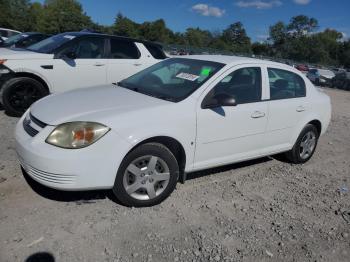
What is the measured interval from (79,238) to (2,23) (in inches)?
2734

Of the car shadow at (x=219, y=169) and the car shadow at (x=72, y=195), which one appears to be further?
the car shadow at (x=219, y=169)

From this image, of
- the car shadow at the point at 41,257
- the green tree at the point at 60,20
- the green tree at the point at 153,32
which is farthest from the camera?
the green tree at the point at 153,32

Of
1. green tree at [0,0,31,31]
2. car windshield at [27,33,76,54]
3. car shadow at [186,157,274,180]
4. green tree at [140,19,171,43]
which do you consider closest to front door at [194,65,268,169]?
car shadow at [186,157,274,180]

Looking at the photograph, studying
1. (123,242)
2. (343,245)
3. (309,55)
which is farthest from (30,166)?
(309,55)

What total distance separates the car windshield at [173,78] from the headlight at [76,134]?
0.99 m

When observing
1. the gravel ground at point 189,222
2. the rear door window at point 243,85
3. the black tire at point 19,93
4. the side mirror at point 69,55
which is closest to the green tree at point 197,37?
the side mirror at point 69,55

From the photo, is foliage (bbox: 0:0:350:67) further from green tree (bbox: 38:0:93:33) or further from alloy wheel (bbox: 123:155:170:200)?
alloy wheel (bbox: 123:155:170:200)

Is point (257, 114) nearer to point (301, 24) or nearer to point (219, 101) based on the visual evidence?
point (219, 101)

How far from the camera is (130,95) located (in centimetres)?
437

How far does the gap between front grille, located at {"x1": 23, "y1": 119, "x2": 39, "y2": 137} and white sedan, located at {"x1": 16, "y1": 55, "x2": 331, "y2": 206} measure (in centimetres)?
1

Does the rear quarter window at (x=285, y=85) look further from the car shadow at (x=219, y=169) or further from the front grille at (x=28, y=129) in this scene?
the front grille at (x=28, y=129)

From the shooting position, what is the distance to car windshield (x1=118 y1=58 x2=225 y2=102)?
4.35m

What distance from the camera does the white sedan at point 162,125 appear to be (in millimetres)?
3520

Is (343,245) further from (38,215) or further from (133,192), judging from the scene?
(38,215)
